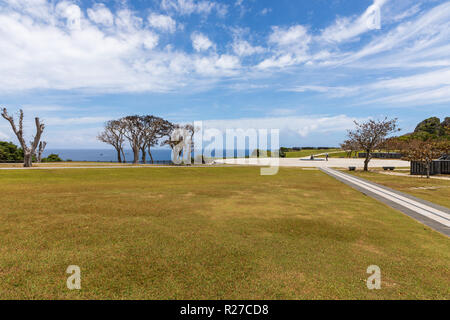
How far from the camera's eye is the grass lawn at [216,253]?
3473 mm

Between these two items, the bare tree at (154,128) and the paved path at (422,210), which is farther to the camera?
the bare tree at (154,128)

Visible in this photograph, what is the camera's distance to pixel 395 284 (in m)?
3.65

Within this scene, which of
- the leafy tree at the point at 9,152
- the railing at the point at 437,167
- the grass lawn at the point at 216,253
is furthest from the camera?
the leafy tree at the point at 9,152

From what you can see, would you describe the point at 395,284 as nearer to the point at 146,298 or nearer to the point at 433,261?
the point at 433,261

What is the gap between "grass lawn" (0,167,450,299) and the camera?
347 cm

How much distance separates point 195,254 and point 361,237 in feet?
15.0

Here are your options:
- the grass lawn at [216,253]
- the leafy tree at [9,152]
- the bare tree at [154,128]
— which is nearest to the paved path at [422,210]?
the grass lawn at [216,253]

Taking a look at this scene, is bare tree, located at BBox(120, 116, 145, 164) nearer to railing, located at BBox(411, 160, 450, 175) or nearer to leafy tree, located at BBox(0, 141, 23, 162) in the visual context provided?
leafy tree, located at BBox(0, 141, 23, 162)

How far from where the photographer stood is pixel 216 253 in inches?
185

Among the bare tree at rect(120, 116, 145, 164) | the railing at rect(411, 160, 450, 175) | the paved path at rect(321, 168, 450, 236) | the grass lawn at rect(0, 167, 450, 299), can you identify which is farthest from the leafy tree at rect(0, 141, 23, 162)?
the railing at rect(411, 160, 450, 175)

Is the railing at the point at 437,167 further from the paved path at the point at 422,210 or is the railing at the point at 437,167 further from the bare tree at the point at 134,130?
the bare tree at the point at 134,130

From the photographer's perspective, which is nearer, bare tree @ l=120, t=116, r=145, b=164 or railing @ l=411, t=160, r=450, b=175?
railing @ l=411, t=160, r=450, b=175

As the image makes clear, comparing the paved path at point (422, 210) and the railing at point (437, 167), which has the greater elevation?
the railing at point (437, 167)

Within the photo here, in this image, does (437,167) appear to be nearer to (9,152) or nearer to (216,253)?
(216,253)
